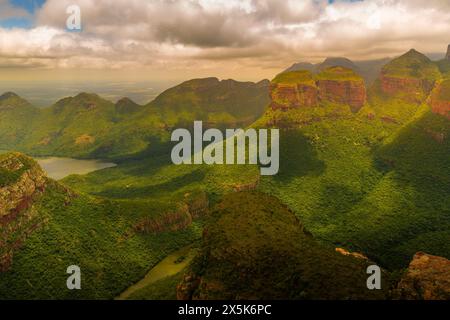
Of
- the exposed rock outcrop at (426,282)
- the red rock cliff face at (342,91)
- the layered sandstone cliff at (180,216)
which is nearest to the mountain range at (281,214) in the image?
the exposed rock outcrop at (426,282)

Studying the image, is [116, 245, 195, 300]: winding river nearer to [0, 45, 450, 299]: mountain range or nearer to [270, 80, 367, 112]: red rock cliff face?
[0, 45, 450, 299]: mountain range

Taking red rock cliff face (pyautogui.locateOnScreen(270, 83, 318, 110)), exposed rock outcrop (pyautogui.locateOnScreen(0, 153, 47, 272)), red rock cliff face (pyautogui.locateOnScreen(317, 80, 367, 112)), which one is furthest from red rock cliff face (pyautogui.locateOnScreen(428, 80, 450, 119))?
exposed rock outcrop (pyautogui.locateOnScreen(0, 153, 47, 272))

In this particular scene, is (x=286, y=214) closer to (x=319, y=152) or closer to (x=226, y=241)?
(x=226, y=241)

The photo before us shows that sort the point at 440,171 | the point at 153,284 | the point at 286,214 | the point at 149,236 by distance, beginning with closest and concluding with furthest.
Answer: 1. the point at 286,214
2. the point at 153,284
3. the point at 149,236
4. the point at 440,171

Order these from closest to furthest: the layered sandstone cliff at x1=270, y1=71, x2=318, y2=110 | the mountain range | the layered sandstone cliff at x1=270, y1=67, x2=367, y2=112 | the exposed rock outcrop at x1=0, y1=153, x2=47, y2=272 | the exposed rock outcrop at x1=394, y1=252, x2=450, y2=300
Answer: the exposed rock outcrop at x1=394, y1=252, x2=450, y2=300, the mountain range, the exposed rock outcrop at x1=0, y1=153, x2=47, y2=272, the layered sandstone cliff at x1=270, y1=71, x2=318, y2=110, the layered sandstone cliff at x1=270, y1=67, x2=367, y2=112

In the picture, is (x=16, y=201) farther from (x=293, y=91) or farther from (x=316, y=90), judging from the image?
(x=316, y=90)
